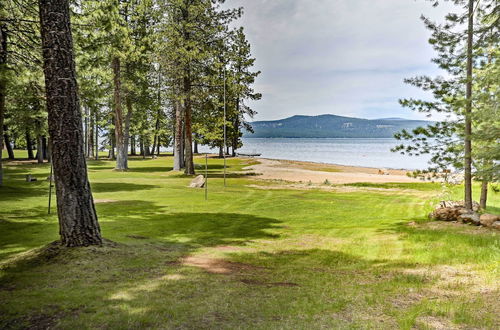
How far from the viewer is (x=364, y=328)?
4273 millimetres

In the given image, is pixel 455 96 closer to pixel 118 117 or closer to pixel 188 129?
pixel 188 129

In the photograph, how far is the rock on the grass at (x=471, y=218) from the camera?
1114 cm

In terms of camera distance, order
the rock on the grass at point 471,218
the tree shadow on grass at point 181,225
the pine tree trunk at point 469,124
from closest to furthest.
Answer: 1. the tree shadow on grass at point 181,225
2. the rock on the grass at point 471,218
3. the pine tree trunk at point 469,124

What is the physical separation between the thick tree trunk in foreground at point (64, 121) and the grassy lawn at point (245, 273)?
22.5 inches

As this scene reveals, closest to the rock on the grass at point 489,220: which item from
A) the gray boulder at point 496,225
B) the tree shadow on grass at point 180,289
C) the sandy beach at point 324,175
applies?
the gray boulder at point 496,225

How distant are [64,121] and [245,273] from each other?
424cm

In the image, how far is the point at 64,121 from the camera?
6.65 meters

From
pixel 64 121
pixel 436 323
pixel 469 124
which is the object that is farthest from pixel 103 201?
pixel 469 124

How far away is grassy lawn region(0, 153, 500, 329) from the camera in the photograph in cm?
450

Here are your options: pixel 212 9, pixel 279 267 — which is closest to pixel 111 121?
pixel 212 9

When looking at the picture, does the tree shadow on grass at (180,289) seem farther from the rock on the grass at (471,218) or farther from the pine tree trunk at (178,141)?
the pine tree trunk at (178,141)

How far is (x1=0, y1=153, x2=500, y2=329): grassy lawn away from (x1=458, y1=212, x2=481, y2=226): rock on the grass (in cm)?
70

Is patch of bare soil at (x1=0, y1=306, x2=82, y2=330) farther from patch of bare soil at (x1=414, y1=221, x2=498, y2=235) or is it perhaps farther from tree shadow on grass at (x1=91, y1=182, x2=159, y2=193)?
tree shadow on grass at (x1=91, y1=182, x2=159, y2=193)

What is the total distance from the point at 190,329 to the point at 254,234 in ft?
21.7
